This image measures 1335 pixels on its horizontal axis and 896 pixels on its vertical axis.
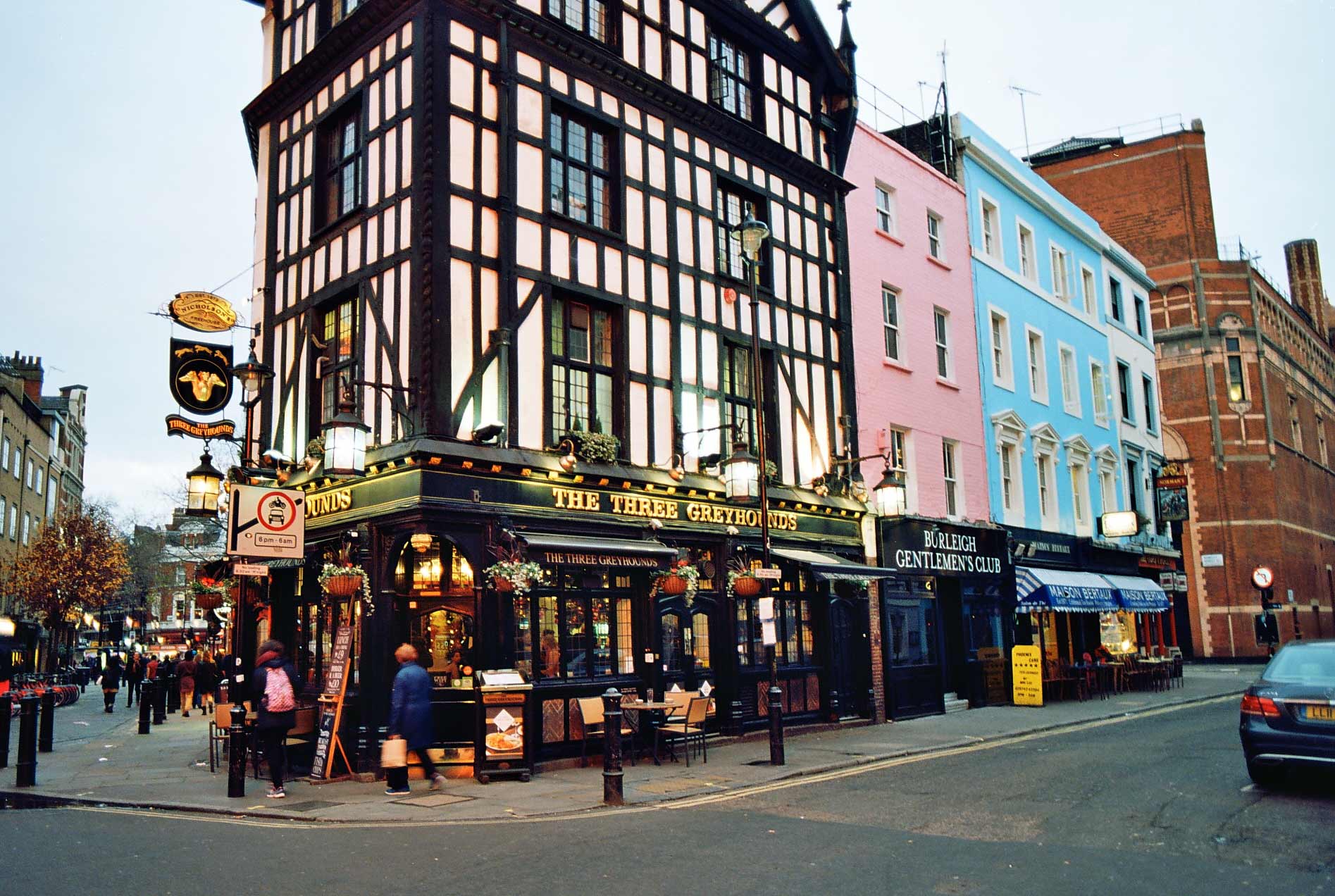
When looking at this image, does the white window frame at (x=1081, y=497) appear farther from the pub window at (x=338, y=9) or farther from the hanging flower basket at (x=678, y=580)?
the pub window at (x=338, y=9)

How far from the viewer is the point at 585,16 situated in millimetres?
17109

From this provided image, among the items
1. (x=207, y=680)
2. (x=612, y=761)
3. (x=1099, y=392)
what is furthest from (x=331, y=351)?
(x=1099, y=392)

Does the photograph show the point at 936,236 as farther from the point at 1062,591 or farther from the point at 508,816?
the point at 508,816

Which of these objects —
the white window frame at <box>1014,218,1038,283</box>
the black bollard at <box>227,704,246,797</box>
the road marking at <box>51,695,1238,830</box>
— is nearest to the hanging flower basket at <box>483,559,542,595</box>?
the black bollard at <box>227,704,246,797</box>

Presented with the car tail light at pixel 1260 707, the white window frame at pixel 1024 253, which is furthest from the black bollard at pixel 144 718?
the white window frame at pixel 1024 253

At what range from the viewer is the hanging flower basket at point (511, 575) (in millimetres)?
13562

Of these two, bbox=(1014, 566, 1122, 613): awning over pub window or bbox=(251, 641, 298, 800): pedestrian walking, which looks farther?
bbox=(1014, 566, 1122, 613): awning over pub window

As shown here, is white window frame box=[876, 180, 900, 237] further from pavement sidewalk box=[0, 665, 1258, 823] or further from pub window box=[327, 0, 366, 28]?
pub window box=[327, 0, 366, 28]

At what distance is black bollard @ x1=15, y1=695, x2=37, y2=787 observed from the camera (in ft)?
41.0

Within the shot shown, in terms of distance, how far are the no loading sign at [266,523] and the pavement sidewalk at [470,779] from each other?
290 cm

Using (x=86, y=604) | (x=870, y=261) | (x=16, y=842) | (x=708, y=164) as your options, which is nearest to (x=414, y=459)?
(x=16, y=842)

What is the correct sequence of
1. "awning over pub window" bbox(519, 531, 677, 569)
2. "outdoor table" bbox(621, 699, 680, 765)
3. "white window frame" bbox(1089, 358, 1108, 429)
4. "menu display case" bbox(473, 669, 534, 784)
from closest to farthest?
1. "menu display case" bbox(473, 669, 534, 784)
2. "outdoor table" bbox(621, 699, 680, 765)
3. "awning over pub window" bbox(519, 531, 677, 569)
4. "white window frame" bbox(1089, 358, 1108, 429)

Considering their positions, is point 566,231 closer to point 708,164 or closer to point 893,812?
point 708,164

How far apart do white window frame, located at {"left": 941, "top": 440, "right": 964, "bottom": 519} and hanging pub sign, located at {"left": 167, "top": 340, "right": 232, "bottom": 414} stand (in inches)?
597
